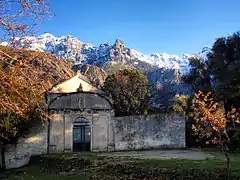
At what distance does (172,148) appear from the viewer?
79.9ft

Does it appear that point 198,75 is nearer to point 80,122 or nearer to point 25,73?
point 80,122

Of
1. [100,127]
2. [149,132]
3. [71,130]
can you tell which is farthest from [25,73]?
[149,132]

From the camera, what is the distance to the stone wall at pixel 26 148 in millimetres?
21969

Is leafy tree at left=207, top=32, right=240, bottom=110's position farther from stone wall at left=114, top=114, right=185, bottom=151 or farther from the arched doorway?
the arched doorway

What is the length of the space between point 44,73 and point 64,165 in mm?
13454

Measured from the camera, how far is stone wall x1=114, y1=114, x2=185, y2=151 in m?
24.4

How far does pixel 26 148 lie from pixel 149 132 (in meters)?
9.53

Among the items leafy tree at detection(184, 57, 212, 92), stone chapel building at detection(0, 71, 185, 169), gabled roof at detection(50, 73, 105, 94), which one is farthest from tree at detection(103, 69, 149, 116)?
stone chapel building at detection(0, 71, 185, 169)

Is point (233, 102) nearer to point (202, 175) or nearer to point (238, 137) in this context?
point (238, 137)

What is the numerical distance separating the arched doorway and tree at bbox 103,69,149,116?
1205 centimetres

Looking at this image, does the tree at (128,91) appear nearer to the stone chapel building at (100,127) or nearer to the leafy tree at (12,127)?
the stone chapel building at (100,127)

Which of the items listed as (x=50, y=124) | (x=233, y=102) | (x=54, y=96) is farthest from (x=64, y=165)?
(x=233, y=102)

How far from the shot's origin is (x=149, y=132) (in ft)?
80.4

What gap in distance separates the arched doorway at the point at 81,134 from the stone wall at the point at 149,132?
96.8 inches
